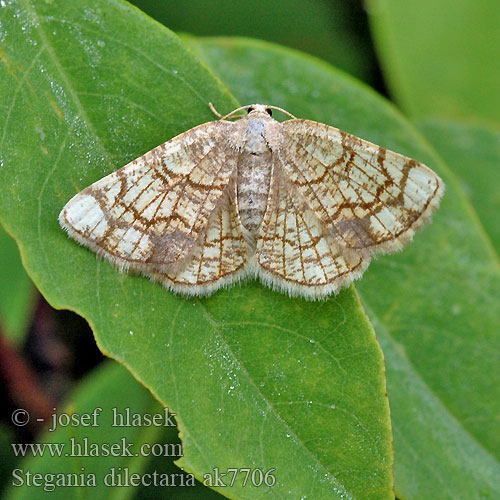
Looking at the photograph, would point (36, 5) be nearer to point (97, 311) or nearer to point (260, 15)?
point (97, 311)

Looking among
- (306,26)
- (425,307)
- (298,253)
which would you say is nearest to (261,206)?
(298,253)

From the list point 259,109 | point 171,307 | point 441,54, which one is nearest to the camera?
point 171,307

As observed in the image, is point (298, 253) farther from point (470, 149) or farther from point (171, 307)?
point (470, 149)

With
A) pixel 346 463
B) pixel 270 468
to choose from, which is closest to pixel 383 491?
pixel 346 463

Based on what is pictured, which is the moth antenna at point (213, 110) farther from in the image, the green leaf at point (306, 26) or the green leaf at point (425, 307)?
the green leaf at point (306, 26)

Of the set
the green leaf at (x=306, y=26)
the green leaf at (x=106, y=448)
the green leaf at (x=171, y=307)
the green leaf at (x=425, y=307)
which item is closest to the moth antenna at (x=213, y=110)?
the green leaf at (x=171, y=307)

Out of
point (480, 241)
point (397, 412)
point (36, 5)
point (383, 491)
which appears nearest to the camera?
point (383, 491)
